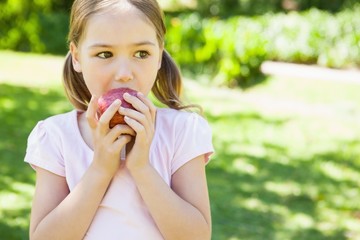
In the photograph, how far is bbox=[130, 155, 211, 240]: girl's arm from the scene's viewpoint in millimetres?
2094

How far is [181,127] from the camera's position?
7.57ft

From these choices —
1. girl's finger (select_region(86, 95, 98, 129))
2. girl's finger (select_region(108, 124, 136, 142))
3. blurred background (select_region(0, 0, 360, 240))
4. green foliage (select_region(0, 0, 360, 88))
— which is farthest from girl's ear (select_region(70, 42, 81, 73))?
green foliage (select_region(0, 0, 360, 88))

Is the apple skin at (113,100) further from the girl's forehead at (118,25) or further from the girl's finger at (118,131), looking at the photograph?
the girl's forehead at (118,25)

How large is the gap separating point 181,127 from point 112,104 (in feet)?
1.17

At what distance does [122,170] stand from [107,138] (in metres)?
0.16

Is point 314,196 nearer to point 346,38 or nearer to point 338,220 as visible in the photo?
point 338,220

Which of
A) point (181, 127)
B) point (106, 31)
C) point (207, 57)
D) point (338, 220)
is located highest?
point (207, 57)

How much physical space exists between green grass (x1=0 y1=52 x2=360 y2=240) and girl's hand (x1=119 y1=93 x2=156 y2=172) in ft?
9.64

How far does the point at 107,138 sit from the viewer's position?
2062 mm

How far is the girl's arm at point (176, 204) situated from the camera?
82.4 inches

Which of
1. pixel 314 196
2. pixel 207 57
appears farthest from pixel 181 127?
pixel 207 57

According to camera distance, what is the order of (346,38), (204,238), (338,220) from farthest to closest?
(346,38) → (338,220) → (204,238)

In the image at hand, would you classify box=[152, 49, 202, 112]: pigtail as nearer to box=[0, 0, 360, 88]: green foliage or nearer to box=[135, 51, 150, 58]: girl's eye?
box=[135, 51, 150, 58]: girl's eye

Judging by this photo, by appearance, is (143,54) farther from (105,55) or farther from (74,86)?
(74,86)
